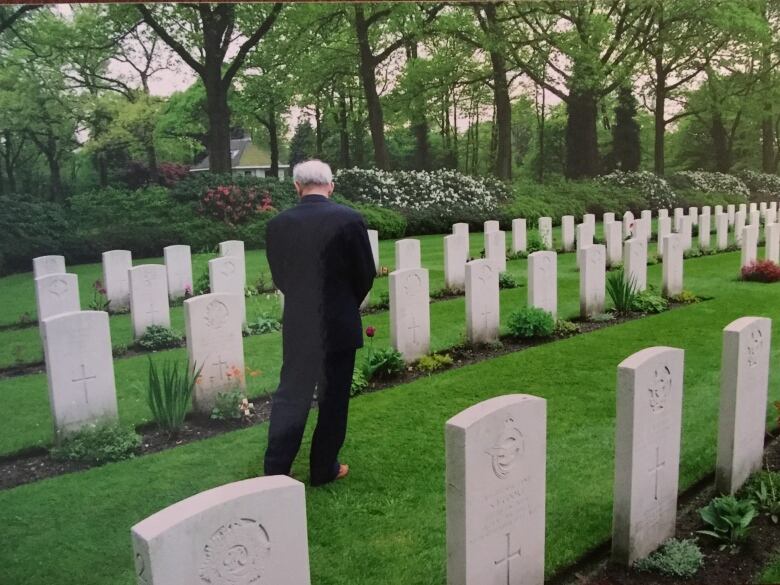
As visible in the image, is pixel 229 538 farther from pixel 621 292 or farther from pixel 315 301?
pixel 621 292

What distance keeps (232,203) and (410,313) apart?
4.48 feet

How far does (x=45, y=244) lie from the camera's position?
2.33m

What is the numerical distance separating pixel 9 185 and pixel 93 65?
→ 0.50 meters

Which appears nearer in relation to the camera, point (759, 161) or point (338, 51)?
point (338, 51)

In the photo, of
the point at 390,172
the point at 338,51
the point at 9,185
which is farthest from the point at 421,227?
the point at 9,185

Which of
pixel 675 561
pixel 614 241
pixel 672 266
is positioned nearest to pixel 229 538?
pixel 675 561

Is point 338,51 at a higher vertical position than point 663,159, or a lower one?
higher

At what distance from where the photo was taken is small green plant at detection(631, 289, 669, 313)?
4.05 metres

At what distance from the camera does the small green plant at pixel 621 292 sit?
13.5ft

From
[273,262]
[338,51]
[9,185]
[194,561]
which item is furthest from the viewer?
[338,51]

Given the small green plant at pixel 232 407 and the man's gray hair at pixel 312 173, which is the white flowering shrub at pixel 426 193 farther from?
the small green plant at pixel 232 407

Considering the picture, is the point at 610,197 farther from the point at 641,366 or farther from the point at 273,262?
the point at 273,262

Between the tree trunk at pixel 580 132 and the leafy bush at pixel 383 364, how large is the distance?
140 centimetres

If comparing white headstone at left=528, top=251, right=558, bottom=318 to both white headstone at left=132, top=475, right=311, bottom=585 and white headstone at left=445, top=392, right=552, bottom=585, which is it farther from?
white headstone at left=132, top=475, right=311, bottom=585
